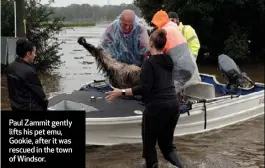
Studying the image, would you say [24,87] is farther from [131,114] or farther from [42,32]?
[42,32]

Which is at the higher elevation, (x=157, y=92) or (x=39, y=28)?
(x=39, y=28)

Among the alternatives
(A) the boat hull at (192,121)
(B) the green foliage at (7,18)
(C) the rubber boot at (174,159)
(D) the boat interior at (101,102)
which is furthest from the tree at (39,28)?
(C) the rubber boot at (174,159)

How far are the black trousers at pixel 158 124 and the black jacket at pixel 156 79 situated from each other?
0.09 m

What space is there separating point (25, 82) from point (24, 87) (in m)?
0.09

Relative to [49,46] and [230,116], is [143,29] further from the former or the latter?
[49,46]

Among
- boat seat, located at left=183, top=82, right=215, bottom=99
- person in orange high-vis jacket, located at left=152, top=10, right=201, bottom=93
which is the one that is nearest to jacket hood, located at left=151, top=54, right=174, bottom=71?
person in orange high-vis jacket, located at left=152, top=10, right=201, bottom=93

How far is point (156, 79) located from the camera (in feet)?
17.6

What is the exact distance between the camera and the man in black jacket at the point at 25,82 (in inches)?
205

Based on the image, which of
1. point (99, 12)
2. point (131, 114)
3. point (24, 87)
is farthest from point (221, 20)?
point (24, 87)

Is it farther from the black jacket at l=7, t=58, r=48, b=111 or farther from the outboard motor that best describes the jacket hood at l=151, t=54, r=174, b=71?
the outboard motor

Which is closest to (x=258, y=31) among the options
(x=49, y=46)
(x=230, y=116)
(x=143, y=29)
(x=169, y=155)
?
(x=49, y=46)

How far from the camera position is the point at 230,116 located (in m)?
9.20

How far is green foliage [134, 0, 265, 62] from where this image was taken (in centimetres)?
1770

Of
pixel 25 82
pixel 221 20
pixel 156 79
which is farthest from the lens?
pixel 221 20
